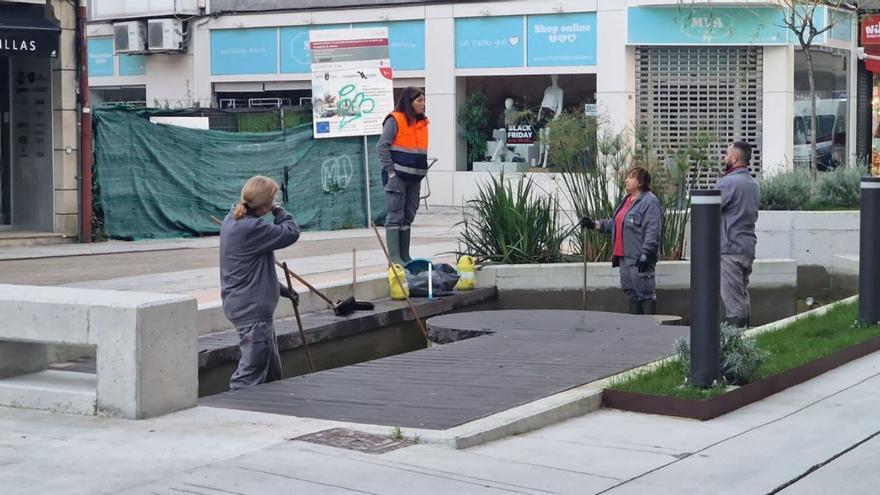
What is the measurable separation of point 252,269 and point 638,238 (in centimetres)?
474

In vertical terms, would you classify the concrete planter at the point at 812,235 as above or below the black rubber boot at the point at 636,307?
above

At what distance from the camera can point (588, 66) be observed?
91.7ft

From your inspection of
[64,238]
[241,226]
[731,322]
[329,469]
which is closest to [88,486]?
[329,469]

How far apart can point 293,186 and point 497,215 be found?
7313 millimetres

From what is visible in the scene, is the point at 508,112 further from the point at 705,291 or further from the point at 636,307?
the point at 705,291

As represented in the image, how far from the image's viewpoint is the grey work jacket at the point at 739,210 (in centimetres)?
1199

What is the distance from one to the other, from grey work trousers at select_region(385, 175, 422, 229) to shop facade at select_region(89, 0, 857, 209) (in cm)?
1207

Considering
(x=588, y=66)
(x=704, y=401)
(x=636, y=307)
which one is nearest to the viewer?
(x=704, y=401)

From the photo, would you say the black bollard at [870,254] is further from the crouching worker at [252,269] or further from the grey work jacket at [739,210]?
the crouching worker at [252,269]

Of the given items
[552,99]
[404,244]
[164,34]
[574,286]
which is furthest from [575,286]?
[164,34]

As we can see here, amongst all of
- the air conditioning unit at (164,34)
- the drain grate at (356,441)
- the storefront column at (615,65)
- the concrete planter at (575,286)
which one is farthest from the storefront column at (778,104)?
the drain grate at (356,441)

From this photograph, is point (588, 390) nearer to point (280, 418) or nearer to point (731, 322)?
point (280, 418)

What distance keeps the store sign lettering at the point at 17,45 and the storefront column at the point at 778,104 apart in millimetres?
14957

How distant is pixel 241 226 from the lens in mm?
9172
